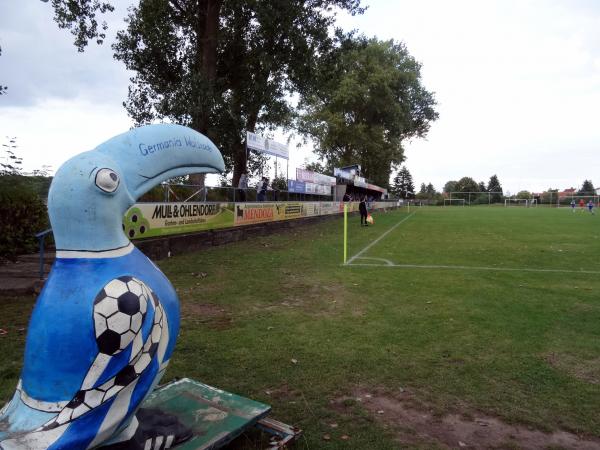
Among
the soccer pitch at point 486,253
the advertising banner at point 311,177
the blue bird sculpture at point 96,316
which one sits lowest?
the soccer pitch at point 486,253

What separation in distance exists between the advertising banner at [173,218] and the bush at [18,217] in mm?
1961

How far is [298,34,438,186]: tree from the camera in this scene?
4362cm

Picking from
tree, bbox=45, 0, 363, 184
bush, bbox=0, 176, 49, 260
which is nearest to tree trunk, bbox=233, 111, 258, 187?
tree, bbox=45, 0, 363, 184

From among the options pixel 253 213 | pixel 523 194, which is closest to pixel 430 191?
pixel 523 194

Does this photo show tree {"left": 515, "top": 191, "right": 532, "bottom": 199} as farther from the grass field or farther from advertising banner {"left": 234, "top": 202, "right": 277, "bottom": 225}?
the grass field

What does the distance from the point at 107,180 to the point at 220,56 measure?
702 inches

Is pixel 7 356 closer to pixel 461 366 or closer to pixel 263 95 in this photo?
pixel 461 366

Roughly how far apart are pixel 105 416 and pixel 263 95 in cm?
1633

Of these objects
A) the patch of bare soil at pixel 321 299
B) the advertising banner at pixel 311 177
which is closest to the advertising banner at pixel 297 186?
the advertising banner at pixel 311 177

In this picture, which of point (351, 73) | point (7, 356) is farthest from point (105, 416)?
point (351, 73)

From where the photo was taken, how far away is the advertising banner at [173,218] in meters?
9.82

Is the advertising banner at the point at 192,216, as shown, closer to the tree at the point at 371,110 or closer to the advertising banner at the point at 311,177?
the advertising banner at the point at 311,177

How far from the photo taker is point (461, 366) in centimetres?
431

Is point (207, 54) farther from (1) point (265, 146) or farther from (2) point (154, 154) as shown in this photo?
(2) point (154, 154)
